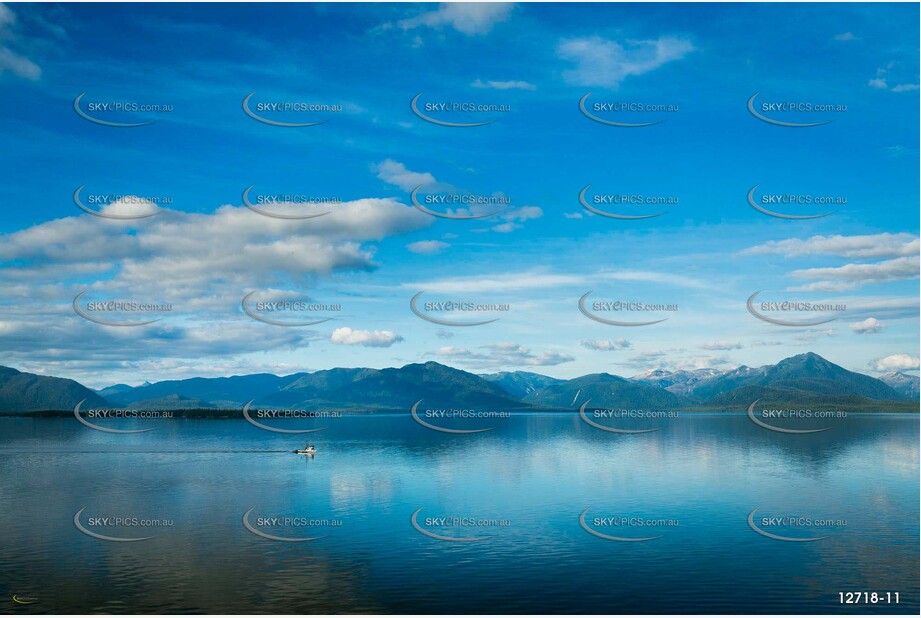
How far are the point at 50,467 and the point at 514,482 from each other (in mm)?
80056

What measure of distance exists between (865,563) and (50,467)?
117698 millimetres

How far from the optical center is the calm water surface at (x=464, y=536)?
42562mm

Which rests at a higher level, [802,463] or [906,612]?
[802,463]

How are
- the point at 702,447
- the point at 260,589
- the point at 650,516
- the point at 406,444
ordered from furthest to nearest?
1. the point at 406,444
2. the point at 702,447
3. the point at 650,516
4. the point at 260,589

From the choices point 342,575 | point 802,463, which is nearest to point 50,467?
point 342,575

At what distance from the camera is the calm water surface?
4256 cm

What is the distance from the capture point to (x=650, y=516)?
215 feet

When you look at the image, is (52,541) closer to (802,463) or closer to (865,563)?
(865,563)

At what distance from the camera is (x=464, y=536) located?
57.9 metres

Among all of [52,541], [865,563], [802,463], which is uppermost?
[802,463]

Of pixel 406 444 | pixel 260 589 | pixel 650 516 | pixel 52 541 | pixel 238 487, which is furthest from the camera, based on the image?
pixel 406 444

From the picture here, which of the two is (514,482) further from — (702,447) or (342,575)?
(702,447)

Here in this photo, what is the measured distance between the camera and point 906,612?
4062cm

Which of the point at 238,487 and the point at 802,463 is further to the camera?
the point at 802,463
